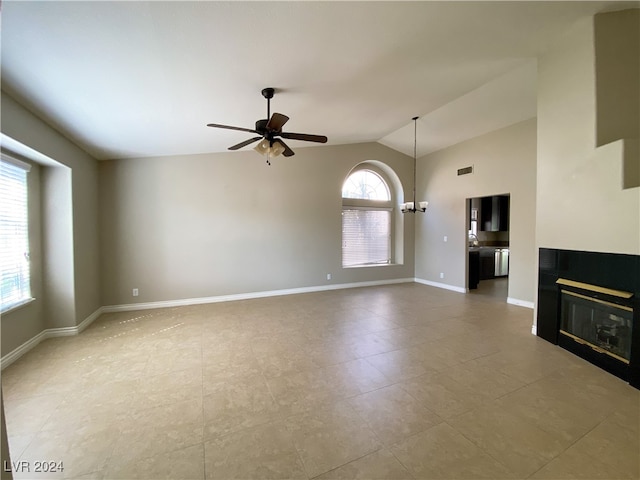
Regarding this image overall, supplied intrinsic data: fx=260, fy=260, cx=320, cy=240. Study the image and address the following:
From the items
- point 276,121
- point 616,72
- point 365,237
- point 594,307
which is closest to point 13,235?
point 276,121

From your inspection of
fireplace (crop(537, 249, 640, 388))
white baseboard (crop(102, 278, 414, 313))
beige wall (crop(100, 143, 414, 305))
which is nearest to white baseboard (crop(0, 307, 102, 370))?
white baseboard (crop(102, 278, 414, 313))

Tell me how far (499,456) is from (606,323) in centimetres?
210

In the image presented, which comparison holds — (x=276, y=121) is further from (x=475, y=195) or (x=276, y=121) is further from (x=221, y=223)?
(x=475, y=195)

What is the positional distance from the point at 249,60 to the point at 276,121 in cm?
56

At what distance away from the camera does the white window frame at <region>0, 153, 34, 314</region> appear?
112 inches

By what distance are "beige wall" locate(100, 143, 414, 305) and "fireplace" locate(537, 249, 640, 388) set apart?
12.1ft

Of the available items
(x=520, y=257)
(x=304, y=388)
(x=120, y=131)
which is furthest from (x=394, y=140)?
(x=304, y=388)

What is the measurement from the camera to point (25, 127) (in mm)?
2682

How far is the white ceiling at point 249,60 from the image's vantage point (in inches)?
74.8

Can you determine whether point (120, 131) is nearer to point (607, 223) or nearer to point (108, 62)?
point (108, 62)

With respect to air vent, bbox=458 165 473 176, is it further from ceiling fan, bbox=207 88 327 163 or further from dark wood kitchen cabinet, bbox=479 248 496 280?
ceiling fan, bbox=207 88 327 163

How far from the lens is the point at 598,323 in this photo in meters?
2.69

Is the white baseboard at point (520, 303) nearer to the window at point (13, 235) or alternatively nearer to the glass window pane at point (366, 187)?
the glass window pane at point (366, 187)

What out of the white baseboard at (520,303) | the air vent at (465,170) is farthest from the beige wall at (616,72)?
the white baseboard at (520,303)
